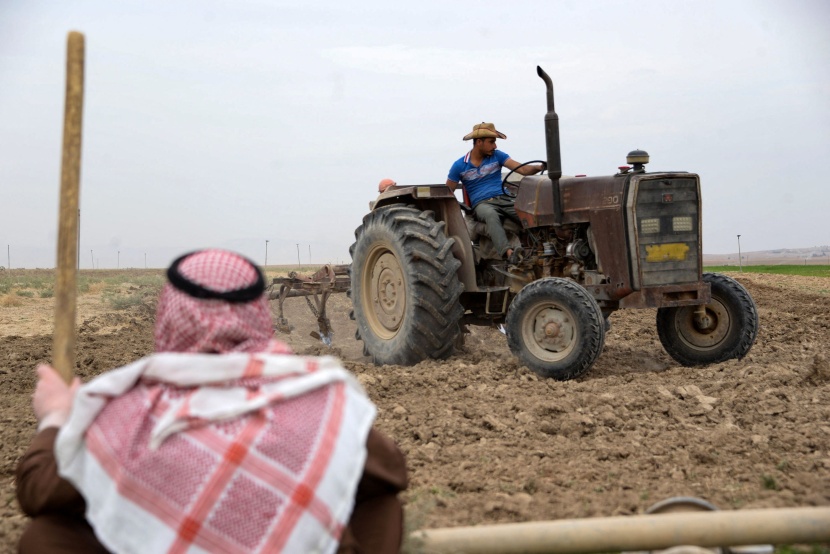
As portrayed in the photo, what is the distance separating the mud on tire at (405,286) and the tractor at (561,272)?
0.04 ft

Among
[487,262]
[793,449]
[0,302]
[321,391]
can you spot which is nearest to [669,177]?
[487,262]

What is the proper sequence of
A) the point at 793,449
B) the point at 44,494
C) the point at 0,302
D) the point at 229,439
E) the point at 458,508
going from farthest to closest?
the point at 0,302 < the point at 793,449 < the point at 458,508 < the point at 44,494 < the point at 229,439

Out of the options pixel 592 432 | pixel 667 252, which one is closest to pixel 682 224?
pixel 667 252

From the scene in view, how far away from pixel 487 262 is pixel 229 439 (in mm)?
6461

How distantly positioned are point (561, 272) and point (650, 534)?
5.43 m

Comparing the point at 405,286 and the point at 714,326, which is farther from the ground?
the point at 405,286

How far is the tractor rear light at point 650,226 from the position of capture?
747 centimetres

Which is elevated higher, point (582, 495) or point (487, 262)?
point (487, 262)

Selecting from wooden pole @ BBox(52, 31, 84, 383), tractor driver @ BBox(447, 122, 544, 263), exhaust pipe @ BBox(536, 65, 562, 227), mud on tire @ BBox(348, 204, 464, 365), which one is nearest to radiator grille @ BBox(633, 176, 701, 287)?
exhaust pipe @ BBox(536, 65, 562, 227)

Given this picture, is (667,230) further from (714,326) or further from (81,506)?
(81,506)

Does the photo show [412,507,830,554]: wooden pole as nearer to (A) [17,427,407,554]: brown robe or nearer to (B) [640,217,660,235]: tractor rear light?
(A) [17,427,407,554]: brown robe

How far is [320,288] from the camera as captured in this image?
1120 cm

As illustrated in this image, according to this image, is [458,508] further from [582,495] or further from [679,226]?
[679,226]

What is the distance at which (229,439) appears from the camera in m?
2.13
